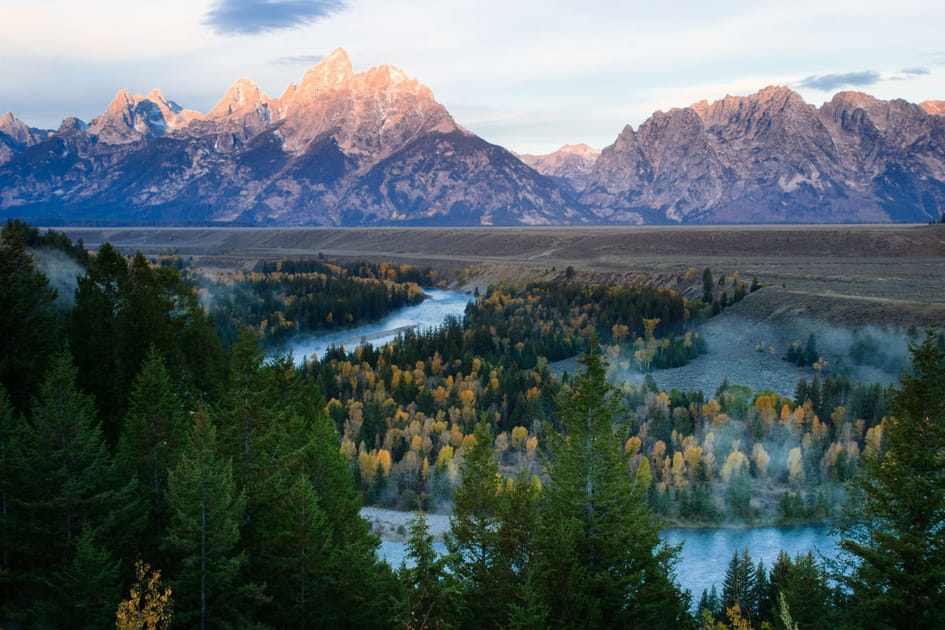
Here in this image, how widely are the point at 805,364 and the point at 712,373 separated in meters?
10.3

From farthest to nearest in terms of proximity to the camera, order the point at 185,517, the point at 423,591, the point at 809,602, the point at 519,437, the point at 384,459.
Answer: the point at 519,437 → the point at 384,459 → the point at 809,602 → the point at 185,517 → the point at 423,591

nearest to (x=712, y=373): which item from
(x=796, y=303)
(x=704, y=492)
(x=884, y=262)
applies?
(x=796, y=303)

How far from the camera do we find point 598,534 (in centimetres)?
2148

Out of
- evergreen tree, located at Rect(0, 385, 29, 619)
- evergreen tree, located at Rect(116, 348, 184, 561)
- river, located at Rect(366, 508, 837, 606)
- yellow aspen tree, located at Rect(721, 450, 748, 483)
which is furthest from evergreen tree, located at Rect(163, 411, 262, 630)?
yellow aspen tree, located at Rect(721, 450, 748, 483)

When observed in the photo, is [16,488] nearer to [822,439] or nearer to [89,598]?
[89,598]

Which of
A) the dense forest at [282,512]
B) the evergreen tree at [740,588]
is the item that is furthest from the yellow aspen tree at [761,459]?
the evergreen tree at [740,588]

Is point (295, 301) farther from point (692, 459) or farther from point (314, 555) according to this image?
point (314, 555)

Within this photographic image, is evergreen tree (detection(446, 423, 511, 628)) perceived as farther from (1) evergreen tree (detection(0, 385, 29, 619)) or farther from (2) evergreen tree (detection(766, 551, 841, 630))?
(1) evergreen tree (detection(0, 385, 29, 619))

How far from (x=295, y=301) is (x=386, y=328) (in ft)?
54.1

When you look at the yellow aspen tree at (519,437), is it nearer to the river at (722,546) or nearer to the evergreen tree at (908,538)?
the river at (722,546)

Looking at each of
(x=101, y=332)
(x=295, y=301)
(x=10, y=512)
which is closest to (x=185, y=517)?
(x=10, y=512)

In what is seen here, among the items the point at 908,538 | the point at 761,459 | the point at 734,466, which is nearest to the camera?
the point at 908,538

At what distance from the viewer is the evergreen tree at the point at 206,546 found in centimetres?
1961

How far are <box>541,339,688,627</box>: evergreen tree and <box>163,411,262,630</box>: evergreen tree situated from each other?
858 centimetres
